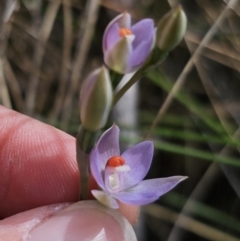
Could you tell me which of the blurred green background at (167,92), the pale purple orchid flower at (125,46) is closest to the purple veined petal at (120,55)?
the pale purple orchid flower at (125,46)

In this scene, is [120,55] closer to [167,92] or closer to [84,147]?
[84,147]

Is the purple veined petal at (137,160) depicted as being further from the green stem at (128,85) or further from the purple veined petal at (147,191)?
the green stem at (128,85)

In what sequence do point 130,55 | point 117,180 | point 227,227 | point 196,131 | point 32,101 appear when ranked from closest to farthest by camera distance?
point 130,55 → point 117,180 → point 227,227 → point 196,131 → point 32,101

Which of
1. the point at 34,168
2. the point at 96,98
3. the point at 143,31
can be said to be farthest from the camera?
the point at 34,168

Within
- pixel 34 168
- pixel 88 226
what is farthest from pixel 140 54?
pixel 34 168

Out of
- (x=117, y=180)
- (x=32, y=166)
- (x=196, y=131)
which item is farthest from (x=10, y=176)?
(x=196, y=131)

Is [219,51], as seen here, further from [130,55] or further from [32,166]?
[130,55]
